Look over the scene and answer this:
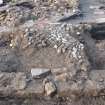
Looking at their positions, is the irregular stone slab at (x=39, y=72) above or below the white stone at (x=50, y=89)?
above

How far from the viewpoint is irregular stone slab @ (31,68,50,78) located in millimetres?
3979

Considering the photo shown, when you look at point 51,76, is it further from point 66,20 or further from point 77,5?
point 77,5

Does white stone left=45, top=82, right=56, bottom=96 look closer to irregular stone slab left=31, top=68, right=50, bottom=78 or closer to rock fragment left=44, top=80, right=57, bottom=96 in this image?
rock fragment left=44, top=80, right=57, bottom=96

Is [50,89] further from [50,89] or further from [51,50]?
[51,50]

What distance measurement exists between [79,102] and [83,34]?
175 centimetres

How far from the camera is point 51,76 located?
401 centimetres

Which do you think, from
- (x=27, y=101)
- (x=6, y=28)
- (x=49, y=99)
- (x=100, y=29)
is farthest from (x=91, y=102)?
(x=6, y=28)

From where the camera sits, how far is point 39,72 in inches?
159

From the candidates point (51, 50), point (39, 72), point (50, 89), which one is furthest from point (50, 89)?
point (51, 50)

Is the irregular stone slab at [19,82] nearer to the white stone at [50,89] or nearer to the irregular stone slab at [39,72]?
the irregular stone slab at [39,72]

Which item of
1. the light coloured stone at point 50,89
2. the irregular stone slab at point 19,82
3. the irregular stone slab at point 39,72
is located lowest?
the light coloured stone at point 50,89

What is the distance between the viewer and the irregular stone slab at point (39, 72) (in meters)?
3.98

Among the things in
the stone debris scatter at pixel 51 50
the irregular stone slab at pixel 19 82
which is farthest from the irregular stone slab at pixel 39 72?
the irregular stone slab at pixel 19 82

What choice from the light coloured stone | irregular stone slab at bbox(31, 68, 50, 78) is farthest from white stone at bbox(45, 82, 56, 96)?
irregular stone slab at bbox(31, 68, 50, 78)
